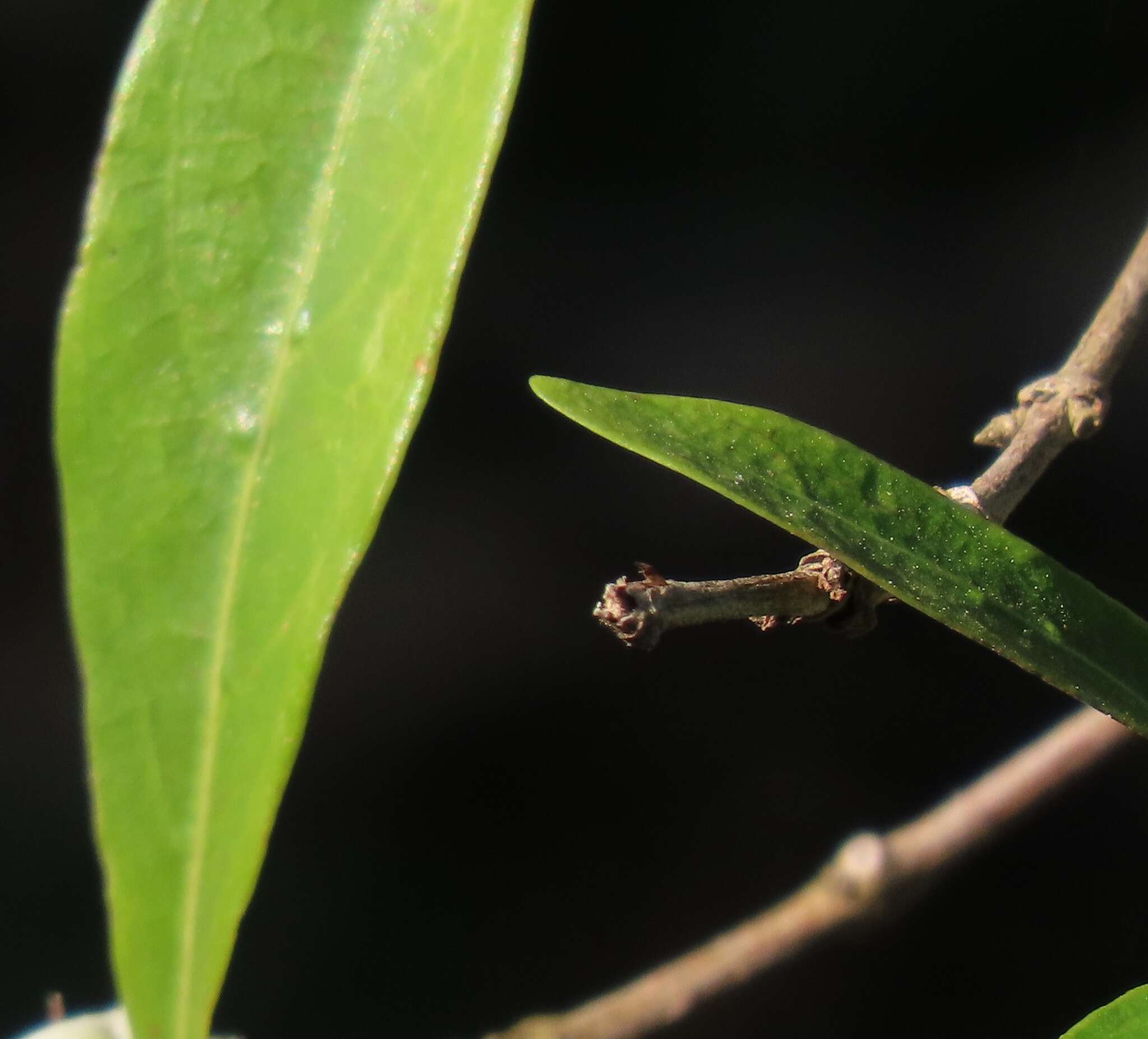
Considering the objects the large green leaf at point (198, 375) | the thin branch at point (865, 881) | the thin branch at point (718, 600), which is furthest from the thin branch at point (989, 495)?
the thin branch at point (865, 881)

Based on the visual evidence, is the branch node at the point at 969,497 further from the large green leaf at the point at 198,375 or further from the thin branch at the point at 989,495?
the large green leaf at the point at 198,375

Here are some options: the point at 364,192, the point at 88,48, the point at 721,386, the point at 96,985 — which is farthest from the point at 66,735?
the point at 364,192

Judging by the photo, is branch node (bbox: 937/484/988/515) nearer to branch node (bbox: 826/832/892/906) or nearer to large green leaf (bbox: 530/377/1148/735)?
large green leaf (bbox: 530/377/1148/735)

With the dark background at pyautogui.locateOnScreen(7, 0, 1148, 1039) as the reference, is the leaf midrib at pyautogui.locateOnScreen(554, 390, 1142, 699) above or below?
below

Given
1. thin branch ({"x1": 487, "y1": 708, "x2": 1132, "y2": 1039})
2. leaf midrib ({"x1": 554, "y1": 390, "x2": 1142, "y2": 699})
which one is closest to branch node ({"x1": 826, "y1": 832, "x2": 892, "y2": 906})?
thin branch ({"x1": 487, "y1": 708, "x2": 1132, "y2": 1039})

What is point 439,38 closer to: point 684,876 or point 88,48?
point 88,48

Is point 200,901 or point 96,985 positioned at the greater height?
point 96,985
